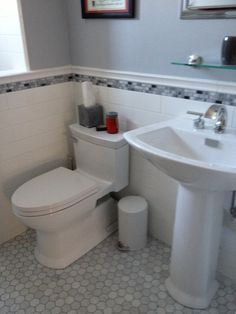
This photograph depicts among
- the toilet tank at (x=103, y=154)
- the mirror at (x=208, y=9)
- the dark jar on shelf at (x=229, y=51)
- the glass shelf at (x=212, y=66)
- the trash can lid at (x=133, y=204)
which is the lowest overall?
the trash can lid at (x=133, y=204)

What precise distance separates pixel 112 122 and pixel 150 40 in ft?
1.59

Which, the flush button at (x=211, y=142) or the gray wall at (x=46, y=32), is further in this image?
the gray wall at (x=46, y=32)

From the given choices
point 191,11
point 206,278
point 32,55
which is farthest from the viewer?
point 32,55

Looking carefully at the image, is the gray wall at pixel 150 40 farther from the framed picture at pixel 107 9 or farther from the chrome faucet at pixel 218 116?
the chrome faucet at pixel 218 116

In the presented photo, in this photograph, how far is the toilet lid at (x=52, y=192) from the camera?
1.56 m

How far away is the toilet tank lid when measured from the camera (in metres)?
1.71

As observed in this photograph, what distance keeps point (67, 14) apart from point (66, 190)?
107 cm

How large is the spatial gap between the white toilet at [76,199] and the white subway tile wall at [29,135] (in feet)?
0.64

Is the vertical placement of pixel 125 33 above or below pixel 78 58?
above

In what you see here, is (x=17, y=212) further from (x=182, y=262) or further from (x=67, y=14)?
(x=67, y=14)

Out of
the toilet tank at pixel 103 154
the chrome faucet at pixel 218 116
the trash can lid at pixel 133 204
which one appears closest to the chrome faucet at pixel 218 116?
the chrome faucet at pixel 218 116

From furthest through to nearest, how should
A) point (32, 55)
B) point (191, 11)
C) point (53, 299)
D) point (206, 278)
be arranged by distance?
point (32, 55) → point (53, 299) → point (206, 278) → point (191, 11)

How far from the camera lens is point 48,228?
162 centimetres

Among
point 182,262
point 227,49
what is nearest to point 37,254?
point 182,262
